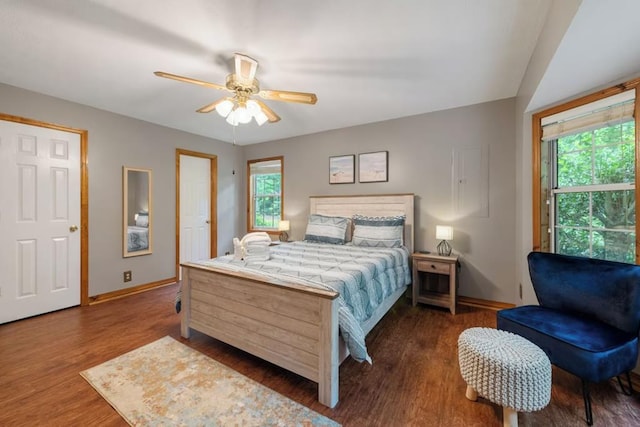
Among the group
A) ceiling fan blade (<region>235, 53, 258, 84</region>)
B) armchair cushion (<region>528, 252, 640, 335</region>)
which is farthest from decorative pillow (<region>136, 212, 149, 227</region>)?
armchair cushion (<region>528, 252, 640, 335</region>)

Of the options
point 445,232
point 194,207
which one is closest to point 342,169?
point 445,232

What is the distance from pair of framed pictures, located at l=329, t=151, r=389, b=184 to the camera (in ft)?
12.3

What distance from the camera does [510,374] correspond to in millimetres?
1318

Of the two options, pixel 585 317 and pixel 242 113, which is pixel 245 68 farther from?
pixel 585 317

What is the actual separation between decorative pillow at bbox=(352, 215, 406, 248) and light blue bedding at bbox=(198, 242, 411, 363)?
146 mm

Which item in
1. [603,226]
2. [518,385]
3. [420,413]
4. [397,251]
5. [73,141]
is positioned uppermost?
[73,141]

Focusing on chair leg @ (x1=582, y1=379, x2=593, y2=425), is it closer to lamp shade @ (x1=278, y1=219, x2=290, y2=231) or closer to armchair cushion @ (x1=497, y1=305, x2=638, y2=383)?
armchair cushion @ (x1=497, y1=305, x2=638, y2=383)

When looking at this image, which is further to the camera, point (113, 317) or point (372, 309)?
point (113, 317)

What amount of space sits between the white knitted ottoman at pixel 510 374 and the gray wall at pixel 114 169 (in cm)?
409

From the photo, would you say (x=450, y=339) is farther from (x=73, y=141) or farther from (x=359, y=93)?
(x=73, y=141)

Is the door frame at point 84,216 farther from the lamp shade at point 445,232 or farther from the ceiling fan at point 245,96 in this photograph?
the lamp shade at point 445,232

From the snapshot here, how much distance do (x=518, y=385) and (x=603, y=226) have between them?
1.63 m

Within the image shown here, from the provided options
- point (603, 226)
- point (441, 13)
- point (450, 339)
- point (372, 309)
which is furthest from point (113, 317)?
point (603, 226)

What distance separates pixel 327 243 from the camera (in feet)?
11.7
